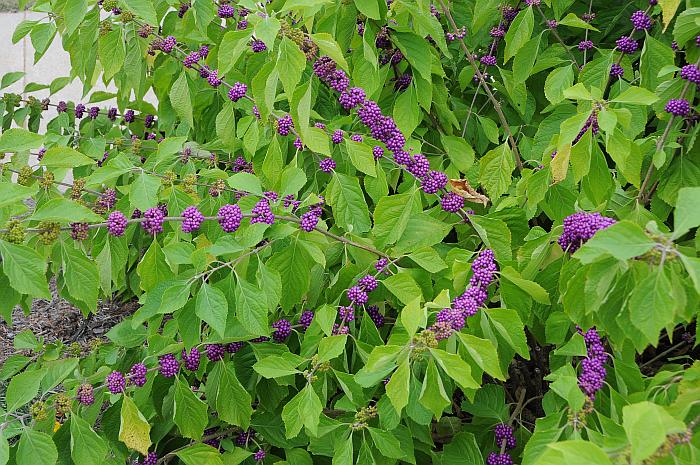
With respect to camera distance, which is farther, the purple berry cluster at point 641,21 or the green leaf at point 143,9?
the purple berry cluster at point 641,21

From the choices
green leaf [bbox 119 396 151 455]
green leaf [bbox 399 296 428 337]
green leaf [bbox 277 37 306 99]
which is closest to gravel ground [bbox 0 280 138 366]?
green leaf [bbox 119 396 151 455]

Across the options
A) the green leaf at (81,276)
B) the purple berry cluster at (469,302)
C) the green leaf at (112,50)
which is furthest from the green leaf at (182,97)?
the purple berry cluster at (469,302)

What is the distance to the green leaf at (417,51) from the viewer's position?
1.86 meters

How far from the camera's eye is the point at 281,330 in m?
1.73

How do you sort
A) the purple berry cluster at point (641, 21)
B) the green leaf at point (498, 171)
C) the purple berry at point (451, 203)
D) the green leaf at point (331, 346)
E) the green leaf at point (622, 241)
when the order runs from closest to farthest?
the green leaf at point (622, 241)
the green leaf at point (331, 346)
the purple berry at point (451, 203)
the green leaf at point (498, 171)
the purple berry cluster at point (641, 21)

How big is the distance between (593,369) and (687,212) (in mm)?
423

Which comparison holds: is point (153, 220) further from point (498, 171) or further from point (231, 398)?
point (498, 171)

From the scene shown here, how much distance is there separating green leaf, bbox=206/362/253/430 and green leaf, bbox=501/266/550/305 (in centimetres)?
62

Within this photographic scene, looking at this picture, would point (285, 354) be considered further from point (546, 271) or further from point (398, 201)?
point (546, 271)

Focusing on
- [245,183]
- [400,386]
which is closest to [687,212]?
Result: [400,386]

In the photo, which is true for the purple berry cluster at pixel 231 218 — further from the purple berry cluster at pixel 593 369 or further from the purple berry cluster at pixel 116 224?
the purple berry cluster at pixel 593 369

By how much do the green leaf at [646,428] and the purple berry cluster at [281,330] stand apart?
0.94 metres

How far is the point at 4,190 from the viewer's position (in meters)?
1.34

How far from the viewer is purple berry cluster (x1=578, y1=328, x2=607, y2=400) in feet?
A: 4.39
